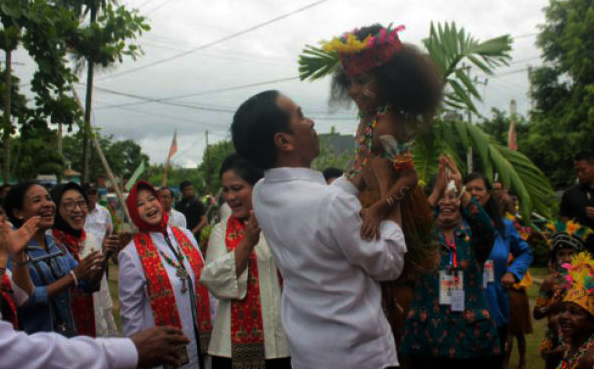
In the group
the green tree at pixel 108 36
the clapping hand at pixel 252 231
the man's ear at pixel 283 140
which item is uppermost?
the green tree at pixel 108 36

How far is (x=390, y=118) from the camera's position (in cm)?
251

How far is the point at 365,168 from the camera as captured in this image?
2.56 meters

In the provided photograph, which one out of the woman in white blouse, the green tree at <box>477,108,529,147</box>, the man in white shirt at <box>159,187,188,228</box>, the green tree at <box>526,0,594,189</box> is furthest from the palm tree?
the green tree at <box>477,108,529,147</box>

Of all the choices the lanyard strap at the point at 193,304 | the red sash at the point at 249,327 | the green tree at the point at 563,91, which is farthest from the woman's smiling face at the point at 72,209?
the green tree at the point at 563,91

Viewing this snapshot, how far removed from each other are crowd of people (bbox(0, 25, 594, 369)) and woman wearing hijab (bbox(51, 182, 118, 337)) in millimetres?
13

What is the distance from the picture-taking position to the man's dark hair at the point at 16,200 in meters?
4.45

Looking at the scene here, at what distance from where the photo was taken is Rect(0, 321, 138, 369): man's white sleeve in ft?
6.50

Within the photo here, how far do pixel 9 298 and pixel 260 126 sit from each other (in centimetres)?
206

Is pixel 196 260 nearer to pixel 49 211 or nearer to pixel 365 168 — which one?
pixel 49 211

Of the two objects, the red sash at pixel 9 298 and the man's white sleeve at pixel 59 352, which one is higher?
the man's white sleeve at pixel 59 352

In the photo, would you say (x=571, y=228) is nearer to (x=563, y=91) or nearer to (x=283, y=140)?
(x=283, y=140)

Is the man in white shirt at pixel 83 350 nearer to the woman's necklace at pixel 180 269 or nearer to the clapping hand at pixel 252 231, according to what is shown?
the clapping hand at pixel 252 231

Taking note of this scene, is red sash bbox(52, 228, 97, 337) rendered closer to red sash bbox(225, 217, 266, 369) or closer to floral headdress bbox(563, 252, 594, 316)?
red sash bbox(225, 217, 266, 369)

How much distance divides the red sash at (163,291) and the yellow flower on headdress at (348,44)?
210 cm
